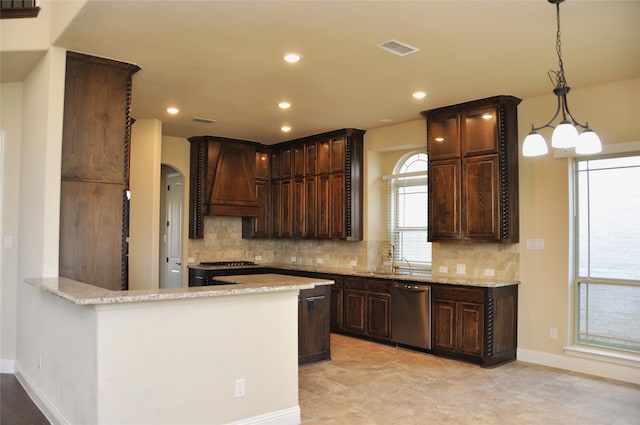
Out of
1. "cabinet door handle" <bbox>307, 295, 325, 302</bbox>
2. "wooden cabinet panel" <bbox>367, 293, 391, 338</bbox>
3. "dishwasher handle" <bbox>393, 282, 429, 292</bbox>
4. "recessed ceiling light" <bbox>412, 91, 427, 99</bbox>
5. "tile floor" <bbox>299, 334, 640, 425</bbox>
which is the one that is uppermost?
"recessed ceiling light" <bbox>412, 91, 427, 99</bbox>

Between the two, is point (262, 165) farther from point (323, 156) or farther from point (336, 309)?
point (336, 309)

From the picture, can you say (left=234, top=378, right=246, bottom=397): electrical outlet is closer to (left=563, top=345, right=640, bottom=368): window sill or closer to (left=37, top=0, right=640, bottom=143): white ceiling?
(left=37, top=0, right=640, bottom=143): white ceiling

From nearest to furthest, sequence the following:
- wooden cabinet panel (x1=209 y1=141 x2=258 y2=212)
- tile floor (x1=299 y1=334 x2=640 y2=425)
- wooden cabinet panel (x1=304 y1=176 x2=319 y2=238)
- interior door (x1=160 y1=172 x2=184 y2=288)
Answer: tile floor (x1=299 y1=334 x2=640 y2=425)
wooden cabinet panel (x1=304 y1=176 x2=319 y2=238)
wooden cabinet panel (x1=209 y1=141 x2=258 y2=212)
interior door (x1=160 y1=172 x2=184 y2=288)

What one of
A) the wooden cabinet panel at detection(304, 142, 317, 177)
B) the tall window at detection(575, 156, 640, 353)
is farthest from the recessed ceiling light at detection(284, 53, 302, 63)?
the wooden cabinet panel at detection(304, 142, 317, 177)

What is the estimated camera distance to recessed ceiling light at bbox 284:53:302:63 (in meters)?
4.17

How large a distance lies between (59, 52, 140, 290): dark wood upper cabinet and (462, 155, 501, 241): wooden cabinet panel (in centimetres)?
360

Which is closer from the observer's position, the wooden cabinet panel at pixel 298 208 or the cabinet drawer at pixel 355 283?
the cabinet drawer at pixel 355 283

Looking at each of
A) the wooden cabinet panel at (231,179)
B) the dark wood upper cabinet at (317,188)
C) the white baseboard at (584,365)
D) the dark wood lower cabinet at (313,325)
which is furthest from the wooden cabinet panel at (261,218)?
the white baseboard at (584,365)

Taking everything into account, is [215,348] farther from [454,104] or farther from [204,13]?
[454,104]

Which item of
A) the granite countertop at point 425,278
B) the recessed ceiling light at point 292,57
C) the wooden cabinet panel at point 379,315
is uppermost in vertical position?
the recessed ceiling light at point 292,57

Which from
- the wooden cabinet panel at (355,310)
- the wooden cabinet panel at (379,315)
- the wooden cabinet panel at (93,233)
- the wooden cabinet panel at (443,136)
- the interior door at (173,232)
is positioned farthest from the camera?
the interior door at (173,232)

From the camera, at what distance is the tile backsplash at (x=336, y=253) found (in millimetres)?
5762

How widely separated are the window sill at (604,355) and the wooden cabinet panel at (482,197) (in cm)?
132

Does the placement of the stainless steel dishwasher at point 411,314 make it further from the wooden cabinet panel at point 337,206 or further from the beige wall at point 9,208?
the beige wall at point 9,208
